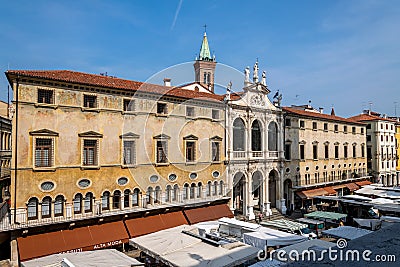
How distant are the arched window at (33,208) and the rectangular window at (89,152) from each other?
324 centimetres

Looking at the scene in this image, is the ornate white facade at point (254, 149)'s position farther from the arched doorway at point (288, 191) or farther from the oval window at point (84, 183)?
the oval window at point (84, 183)

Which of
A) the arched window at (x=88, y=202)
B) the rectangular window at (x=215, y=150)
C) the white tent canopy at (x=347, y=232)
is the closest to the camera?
the white tent canopy at (x=347, y=232)

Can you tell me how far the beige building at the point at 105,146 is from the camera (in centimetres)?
1653

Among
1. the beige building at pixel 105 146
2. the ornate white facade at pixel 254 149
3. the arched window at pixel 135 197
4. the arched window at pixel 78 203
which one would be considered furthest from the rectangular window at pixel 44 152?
the ornate white facade at pixel 254 149

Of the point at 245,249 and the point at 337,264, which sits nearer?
the point at 337,264

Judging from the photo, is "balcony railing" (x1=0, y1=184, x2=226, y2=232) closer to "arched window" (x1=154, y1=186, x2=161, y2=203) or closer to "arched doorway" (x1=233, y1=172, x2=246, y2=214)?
"arched window" (x1=154, y1=186, x2=161, y2=203)

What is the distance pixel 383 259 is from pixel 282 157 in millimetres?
28692

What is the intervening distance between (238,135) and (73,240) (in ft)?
51.0

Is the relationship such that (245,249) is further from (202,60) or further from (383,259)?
(202,60)

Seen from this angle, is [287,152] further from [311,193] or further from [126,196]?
[126,196]

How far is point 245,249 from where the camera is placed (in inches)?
563

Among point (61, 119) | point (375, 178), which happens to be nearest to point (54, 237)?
point (61, 119)

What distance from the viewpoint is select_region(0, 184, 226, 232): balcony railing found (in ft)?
52.8

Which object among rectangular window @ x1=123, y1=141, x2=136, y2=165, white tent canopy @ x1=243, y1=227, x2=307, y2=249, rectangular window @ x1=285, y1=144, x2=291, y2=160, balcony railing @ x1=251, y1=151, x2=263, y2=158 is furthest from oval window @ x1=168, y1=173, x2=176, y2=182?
rectangular window @ x1=285, y1=144, x2=291, y2=160
